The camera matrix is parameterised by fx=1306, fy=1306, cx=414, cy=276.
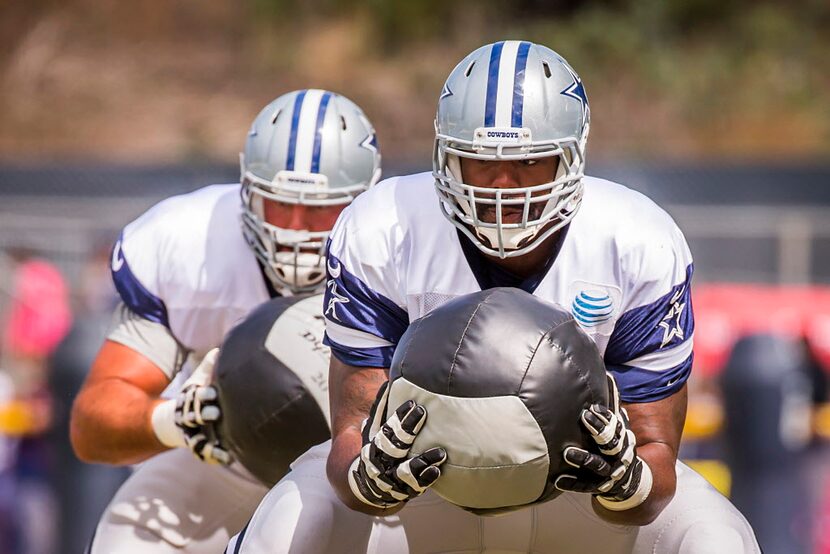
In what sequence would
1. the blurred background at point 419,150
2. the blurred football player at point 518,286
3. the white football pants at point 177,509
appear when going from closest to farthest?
the blurred football player at point 518,286
the white football pants at point 177,509
the blurred background at point 419,150

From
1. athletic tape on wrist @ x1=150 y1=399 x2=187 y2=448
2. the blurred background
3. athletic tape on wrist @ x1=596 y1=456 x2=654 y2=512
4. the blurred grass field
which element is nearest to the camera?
athletic tape on wrist @ x1=596 y1=456 x2=654 y2=512

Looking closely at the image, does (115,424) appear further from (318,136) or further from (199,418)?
(318,136)

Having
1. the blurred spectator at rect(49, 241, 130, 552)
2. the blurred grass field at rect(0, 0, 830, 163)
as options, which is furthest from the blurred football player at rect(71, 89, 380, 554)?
the blurred grass field at rect(0, 0, 830, 163)

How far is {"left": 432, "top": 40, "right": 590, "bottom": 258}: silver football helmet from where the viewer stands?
3018 millimetres

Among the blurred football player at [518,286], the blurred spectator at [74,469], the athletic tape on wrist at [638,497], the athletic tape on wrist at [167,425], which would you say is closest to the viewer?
the athletic tape on wrist at [638,497]

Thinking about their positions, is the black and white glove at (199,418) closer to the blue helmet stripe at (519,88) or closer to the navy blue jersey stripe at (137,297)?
the navy blue jersey stripe at (137,297)

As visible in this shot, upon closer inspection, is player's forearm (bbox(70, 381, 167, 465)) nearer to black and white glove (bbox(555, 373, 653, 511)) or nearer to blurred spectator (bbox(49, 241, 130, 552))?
black and white glove (bbox(555, 373, 653, 511))

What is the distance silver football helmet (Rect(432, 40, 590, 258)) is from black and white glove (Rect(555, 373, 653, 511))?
1.37 feet

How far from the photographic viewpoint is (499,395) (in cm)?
264

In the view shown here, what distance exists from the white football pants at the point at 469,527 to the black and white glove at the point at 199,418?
37cm

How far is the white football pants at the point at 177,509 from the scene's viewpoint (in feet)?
12.4

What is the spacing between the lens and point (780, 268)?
36.3 ft

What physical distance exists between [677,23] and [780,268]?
1430cm

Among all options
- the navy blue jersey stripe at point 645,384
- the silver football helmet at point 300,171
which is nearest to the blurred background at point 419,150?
the silver football helmet at point 300,171
